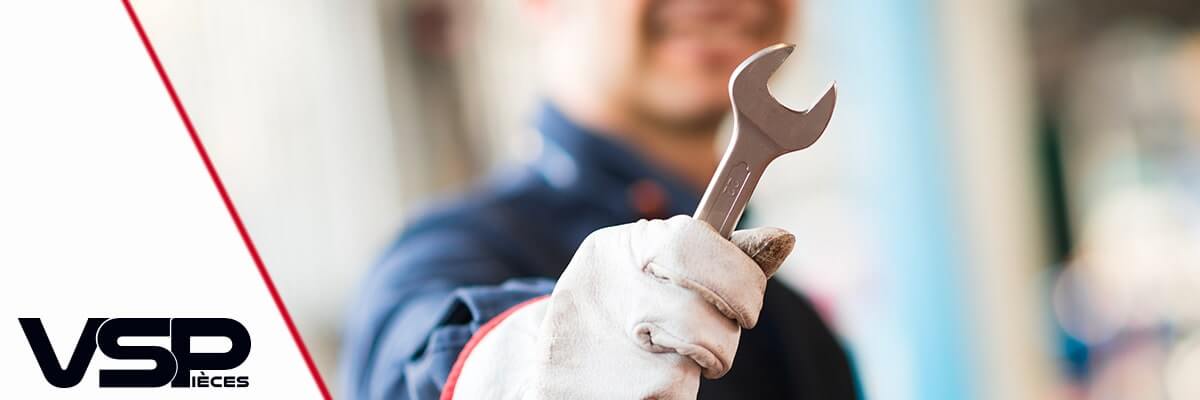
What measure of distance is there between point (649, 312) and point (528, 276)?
330 mm

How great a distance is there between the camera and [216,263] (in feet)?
2.33

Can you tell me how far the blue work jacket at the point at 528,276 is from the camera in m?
0.58

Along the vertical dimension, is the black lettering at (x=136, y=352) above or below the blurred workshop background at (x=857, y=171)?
above

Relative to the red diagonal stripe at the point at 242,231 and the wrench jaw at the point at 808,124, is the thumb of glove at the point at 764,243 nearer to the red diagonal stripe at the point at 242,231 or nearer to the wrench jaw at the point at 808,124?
the wrench jaw at the point at 808,124

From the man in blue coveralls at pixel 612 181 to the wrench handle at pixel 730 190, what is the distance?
0.72 feet

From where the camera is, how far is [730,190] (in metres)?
0.46

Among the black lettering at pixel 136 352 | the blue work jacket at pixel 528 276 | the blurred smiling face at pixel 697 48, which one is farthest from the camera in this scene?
the blurred smiling face at pixel 697 48

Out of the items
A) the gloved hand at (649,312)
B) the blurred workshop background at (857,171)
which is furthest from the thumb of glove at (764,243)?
the blurred workshop background at (857,171)

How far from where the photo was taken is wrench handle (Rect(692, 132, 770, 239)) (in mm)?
462

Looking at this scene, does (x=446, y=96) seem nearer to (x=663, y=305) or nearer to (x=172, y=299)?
(x=172, y=299)

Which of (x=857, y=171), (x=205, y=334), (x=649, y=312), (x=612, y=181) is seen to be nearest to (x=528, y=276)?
(x=612, y=181)

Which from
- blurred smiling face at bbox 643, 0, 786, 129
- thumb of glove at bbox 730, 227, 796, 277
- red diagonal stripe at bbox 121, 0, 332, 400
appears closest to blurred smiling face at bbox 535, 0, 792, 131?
blurred smiling face at bbox 643, 0, 786, 129

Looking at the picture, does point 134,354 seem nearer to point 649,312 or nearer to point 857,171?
point 649,312

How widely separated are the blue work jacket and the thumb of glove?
5.9 inches
